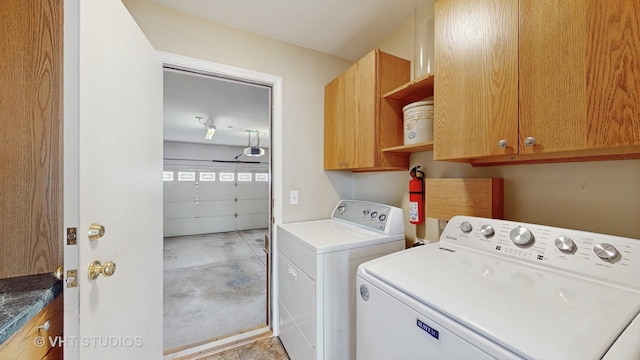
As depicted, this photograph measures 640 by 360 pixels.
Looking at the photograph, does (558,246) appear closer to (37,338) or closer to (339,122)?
(339,122)

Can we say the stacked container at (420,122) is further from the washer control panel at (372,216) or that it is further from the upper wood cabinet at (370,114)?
the washer control panel at (372,216)

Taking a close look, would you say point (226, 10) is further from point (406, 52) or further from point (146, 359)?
point (146, 359)

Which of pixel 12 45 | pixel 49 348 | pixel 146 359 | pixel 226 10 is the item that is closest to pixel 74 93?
pixel 12 45

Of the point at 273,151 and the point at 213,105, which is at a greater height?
the point at 213,105

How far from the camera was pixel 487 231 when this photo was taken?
990 mm

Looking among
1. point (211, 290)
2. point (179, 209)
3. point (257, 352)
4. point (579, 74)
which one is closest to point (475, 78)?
point (579, 74)

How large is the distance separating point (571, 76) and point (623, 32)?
125 mm

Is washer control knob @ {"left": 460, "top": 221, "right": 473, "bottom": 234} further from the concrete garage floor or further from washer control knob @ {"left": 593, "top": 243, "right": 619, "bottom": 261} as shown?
the concrete garage floor

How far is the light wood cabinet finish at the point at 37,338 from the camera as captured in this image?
0.62 m

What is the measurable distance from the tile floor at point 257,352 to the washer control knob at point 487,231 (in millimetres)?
1576

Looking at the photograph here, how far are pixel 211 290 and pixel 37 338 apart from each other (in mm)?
2586

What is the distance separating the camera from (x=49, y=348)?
0.76m

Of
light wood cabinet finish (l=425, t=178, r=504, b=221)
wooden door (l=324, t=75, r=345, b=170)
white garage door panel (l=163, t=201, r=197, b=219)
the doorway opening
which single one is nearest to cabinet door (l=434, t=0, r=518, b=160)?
light wood cabinet finish (l=425, t=178, r=504, b=221)

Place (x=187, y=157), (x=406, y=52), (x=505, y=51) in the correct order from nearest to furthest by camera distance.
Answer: (x=505, y=51), (x=406, y=52), (x=187, y=157)
